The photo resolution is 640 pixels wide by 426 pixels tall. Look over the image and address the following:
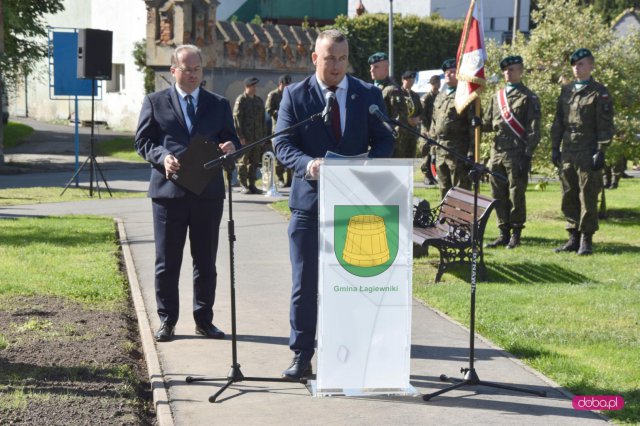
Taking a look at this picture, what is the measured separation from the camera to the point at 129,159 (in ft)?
102

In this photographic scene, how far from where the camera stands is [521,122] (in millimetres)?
12734

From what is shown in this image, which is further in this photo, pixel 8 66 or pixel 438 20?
pixel 438 20

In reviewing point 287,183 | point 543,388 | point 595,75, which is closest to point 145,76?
point 287,183

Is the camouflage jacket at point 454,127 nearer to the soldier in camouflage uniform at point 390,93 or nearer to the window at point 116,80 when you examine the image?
the soldier in camouflage uniform at point 390,93

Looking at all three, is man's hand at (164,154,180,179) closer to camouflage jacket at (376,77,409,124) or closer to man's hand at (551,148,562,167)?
man's hand at (551,148,562,167)

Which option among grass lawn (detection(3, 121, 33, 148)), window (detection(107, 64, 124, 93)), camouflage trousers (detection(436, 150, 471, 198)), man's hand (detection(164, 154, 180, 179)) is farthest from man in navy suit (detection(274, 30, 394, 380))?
window (detection(107, 64, 124, 93))

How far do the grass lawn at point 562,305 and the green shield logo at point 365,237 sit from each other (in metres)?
1.55

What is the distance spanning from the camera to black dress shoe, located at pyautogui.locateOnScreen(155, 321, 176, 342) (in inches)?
316

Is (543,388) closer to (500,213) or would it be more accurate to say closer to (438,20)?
(500,213)

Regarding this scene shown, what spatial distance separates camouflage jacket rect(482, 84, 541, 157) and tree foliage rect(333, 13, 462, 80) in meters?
29.6

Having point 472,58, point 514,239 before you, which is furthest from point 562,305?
point 472,58

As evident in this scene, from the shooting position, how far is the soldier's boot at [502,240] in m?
13.3

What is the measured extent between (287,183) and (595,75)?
26.4ft

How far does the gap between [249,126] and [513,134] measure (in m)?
8.07
